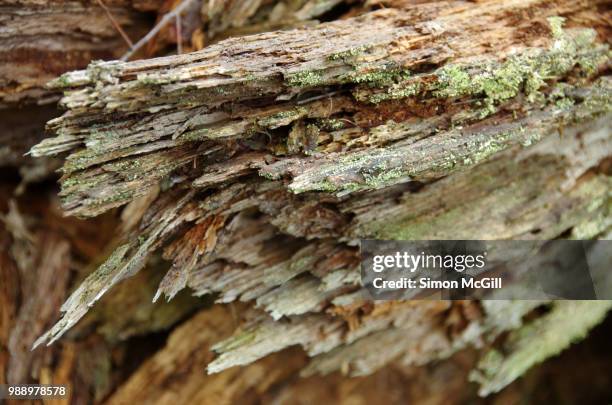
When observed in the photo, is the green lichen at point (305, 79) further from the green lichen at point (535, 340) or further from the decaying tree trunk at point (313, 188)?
the green lichen at point (535, 340)

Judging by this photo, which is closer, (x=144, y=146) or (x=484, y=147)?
(x=144, y=146)

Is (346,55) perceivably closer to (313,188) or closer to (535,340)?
(313,188)

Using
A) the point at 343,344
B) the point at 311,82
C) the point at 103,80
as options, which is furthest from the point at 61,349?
the point at 311,82

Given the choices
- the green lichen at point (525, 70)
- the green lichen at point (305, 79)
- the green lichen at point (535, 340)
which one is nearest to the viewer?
the green lichen at point (305, 79)

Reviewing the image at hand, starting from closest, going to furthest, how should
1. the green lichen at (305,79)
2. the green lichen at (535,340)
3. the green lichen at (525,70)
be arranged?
the green lichen at (305,79) → the green lichen at (525,70) → the green lichen at (535,340)

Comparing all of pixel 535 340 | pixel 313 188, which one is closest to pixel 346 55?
pixel 313 188

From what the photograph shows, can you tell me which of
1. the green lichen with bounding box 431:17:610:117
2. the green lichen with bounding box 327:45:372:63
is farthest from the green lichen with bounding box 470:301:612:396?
the green lichen with bounding box 327:45:372:63

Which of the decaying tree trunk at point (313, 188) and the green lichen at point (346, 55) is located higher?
the green lichen at point (346, 55)

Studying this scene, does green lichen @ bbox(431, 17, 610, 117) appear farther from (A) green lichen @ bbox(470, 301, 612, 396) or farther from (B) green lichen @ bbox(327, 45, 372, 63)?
(A) green lichen @ bbox(470, 301, 612, 396)

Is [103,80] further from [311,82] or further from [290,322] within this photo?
[290,322]

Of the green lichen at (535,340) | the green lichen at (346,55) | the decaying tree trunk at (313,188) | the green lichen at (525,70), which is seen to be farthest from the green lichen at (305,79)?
the green lichen at (535,340)
